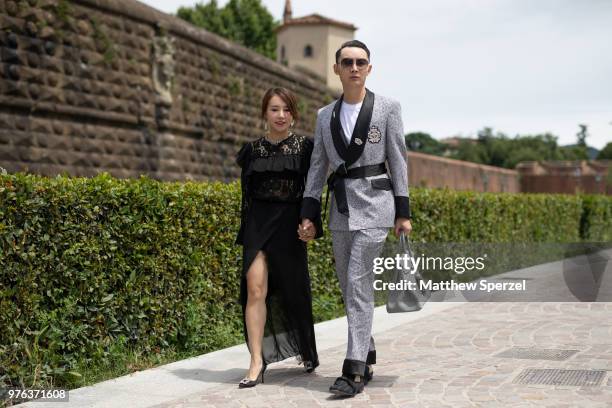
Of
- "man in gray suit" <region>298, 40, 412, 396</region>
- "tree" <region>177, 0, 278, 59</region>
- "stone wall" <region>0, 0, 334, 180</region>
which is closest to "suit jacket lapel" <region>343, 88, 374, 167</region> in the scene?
"man in gray suit" <region>298, 40, 412, 396</region>

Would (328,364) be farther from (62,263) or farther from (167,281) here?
(62,263)

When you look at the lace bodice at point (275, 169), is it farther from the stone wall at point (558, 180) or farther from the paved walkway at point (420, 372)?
the stone wall at point (558, 180)

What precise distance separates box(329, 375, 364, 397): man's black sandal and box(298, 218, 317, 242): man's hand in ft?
3.16

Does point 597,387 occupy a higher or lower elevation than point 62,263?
lower

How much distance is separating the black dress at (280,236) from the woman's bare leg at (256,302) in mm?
49

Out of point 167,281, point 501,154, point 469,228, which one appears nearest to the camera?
point 167,281

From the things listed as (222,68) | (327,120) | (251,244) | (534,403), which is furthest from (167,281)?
(222,68)

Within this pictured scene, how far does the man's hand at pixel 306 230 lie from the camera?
19.1 feet

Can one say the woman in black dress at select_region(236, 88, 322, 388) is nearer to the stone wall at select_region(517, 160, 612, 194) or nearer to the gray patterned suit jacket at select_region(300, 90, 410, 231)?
the gray patterned suit jacket at select_region(300, 90, 410, 231)

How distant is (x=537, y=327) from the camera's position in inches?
337

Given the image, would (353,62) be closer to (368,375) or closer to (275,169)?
(275,169)

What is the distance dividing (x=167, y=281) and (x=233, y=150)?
53.6 feet

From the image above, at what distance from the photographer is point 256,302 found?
19.5ft

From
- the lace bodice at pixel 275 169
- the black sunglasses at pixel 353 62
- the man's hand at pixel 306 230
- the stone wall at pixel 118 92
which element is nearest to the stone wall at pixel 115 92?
the stone wall at pixel 118 92
